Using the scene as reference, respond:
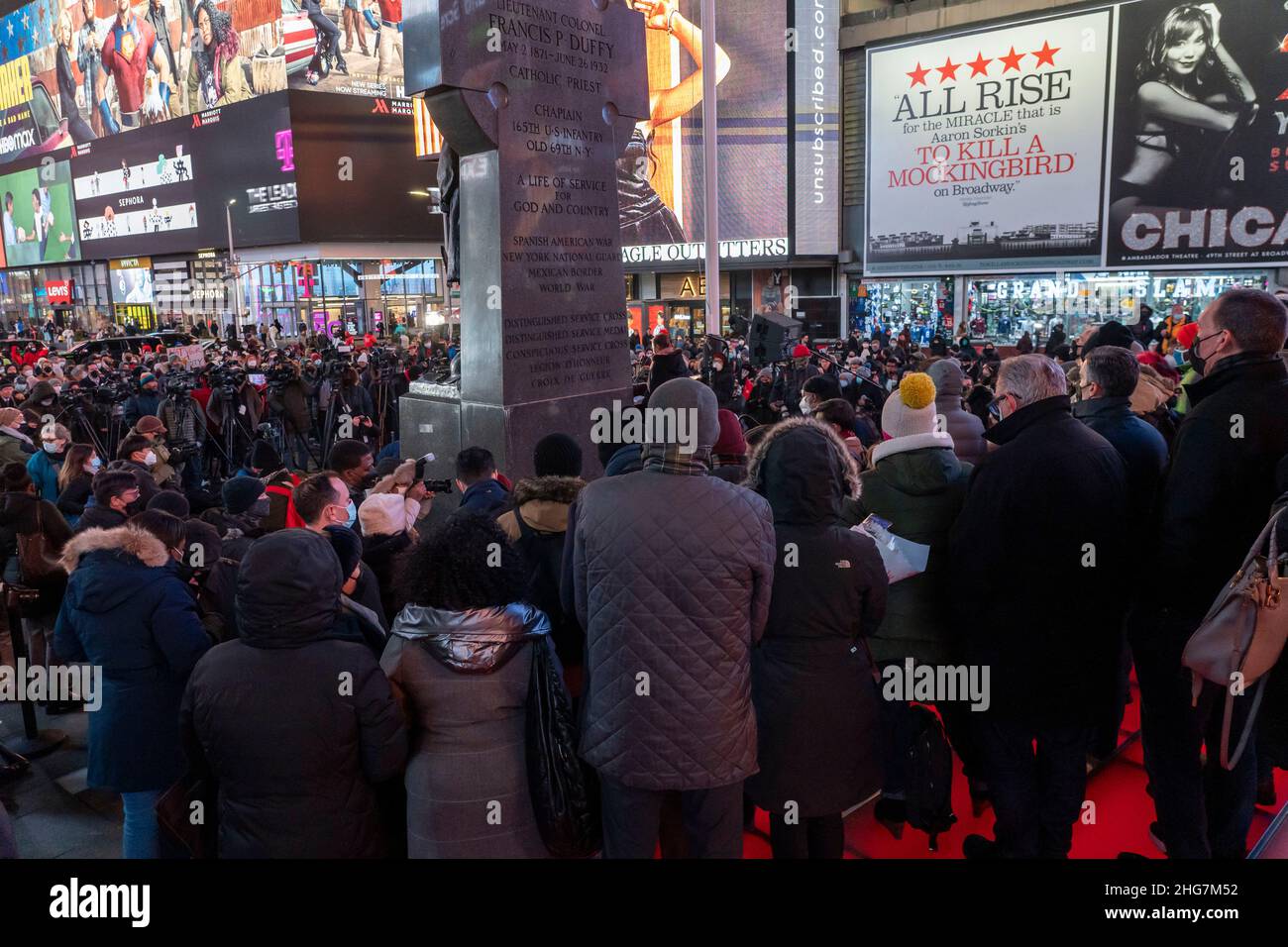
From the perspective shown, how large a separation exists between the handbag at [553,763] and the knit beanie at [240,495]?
2.85 m

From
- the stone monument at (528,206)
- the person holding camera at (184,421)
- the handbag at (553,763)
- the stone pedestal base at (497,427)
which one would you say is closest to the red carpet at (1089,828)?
the handbag at (553,763)

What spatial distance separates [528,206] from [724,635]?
16.2 feet

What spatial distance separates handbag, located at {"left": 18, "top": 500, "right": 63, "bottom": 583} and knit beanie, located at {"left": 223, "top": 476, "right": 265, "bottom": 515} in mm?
1105

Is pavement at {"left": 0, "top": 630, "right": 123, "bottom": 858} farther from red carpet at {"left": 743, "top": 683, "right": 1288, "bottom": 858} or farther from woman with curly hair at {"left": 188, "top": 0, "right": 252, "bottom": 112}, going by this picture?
woman with curly hair at {"left": 188, "top": 0, "right": 252, "bottom": 112}

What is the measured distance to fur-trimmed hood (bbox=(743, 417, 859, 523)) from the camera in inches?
110

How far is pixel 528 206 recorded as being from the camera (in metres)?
6.72

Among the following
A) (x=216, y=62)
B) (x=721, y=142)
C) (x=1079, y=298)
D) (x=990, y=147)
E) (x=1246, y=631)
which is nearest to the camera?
(x=1246, y=631)

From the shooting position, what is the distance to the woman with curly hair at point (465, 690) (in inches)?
102

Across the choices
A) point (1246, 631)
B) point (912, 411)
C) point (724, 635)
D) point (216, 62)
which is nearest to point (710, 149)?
point (912, 411)

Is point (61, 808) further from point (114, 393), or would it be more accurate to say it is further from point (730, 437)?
point (114, 393)

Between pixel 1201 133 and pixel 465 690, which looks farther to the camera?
pixel 1201 133

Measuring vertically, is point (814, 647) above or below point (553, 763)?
above

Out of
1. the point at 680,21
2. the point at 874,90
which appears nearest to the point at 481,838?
the point at 874,90
